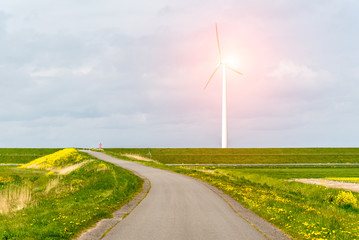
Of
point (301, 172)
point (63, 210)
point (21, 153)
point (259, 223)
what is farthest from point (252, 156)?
point (259, 223)

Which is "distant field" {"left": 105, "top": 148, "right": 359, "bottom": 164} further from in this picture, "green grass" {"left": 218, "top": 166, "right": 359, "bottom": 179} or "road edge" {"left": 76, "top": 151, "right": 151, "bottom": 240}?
"road edge" {"left": 76, "top": 151, "right": 151, "bottom": 240}

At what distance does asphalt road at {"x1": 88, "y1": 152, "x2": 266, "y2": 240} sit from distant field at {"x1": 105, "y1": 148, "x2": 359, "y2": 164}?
179ft

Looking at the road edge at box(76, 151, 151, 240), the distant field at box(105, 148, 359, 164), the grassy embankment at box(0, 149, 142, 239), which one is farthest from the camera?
the distant field at box(105, 148, 359, 164)

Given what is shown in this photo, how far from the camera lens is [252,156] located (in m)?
80.9

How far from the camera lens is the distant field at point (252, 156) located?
75.9 m

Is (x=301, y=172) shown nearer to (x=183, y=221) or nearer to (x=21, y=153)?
(x=183, y=221)

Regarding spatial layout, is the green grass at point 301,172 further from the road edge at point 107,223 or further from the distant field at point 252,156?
the road edge at point 107,223

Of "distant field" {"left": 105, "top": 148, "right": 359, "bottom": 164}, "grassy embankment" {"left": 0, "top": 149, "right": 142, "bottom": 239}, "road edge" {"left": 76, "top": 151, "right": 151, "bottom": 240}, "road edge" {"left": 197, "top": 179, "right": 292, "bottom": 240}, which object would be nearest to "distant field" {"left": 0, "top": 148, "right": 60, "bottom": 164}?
"distant field" {"left": 105, "top": 148, "right": 359, "bottom": 164}

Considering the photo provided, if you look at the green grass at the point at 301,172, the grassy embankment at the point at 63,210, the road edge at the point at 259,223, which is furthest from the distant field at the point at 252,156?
the road edge at the point at 259,223

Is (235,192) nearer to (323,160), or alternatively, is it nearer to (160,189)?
(160,189)

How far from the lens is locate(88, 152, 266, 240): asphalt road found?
11266mm

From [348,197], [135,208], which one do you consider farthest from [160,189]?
[348,197]

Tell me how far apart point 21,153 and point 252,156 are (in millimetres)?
55249

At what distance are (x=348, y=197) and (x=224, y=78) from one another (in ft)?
168
